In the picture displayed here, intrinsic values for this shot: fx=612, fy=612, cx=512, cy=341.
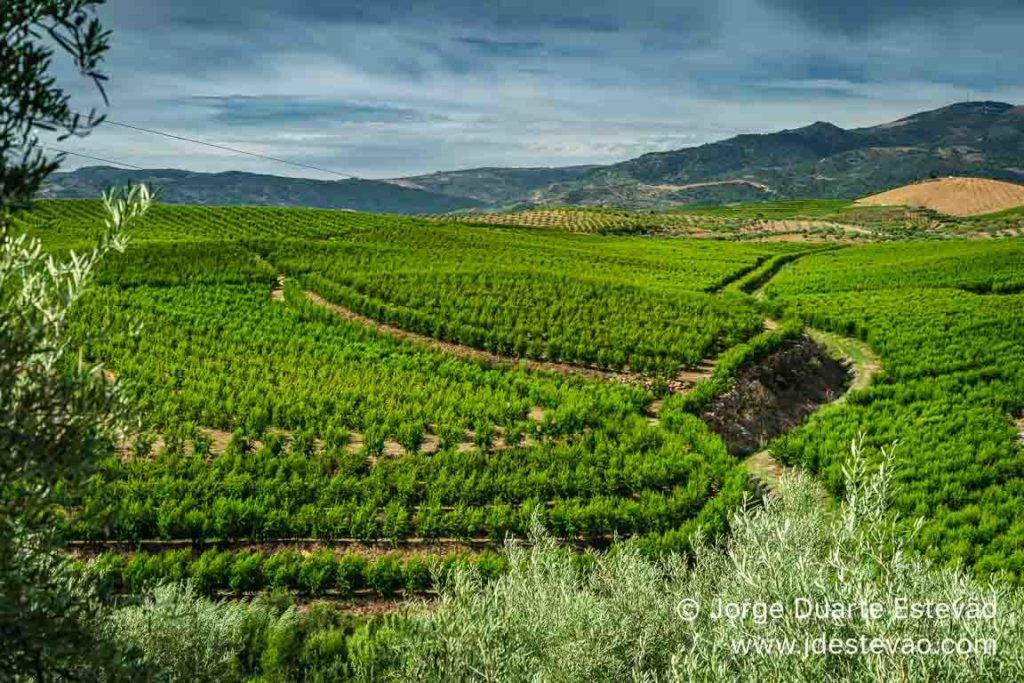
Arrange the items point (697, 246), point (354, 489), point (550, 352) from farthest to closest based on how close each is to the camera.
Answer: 1. point (697, 246)
2. point (550, 352)
3. point (354, 489)

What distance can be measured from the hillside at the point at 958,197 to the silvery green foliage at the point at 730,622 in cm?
19754

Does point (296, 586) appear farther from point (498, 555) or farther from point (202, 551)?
point (498, 555)

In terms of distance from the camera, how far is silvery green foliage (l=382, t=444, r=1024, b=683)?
497 cm

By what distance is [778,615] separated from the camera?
5.51 meters

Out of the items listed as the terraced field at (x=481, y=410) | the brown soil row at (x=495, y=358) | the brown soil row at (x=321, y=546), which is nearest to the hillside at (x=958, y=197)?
the terraced field at (x=481, y=410)

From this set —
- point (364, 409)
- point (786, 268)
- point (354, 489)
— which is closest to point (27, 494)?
point (354, 489)

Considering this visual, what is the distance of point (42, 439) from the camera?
482cm

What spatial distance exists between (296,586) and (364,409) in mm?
8676

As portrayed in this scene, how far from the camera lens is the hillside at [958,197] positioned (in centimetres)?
16700

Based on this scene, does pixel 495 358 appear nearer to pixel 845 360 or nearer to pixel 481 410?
pixel 481 410

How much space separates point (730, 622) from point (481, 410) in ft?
52.5

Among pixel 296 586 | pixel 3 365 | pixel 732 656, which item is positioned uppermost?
pixel 3 365

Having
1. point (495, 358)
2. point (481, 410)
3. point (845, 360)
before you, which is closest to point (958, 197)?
point (845, 360)

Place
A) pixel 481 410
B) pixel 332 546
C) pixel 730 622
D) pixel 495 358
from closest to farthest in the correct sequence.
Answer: pixel 730 622 < pixel 332 546 < pixel 481 410 < pixel 495 358
